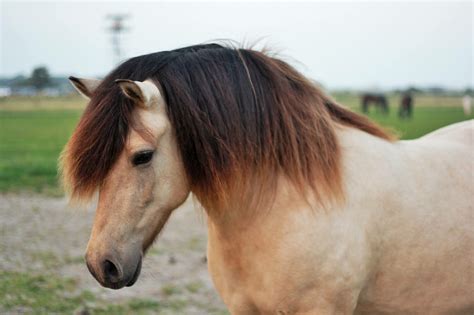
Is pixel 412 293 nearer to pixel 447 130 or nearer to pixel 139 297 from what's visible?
pixel 447 130

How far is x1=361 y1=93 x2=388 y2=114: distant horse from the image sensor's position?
165 ft

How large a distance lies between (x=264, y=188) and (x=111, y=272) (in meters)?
0.78

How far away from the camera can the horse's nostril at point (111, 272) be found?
7.09 ft

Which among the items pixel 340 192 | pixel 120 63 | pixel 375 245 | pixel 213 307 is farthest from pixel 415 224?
pixel 213 307

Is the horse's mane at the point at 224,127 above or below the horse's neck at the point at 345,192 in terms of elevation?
above

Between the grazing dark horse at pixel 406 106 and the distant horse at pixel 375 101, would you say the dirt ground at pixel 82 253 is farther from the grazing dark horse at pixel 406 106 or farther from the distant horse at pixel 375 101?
the distant horse at pixel 375 101

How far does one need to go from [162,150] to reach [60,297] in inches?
118

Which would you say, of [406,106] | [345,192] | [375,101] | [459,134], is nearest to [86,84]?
[345,192]

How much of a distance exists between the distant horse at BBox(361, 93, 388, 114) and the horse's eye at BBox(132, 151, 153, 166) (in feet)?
163

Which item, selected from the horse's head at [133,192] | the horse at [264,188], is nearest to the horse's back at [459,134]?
the horse at [264,188]

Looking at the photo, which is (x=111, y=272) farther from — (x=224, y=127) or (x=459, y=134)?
(x=459, y=134)

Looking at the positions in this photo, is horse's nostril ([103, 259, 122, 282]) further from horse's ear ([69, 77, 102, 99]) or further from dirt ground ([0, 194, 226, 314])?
horse's ear ([69, 77, 102, 99])

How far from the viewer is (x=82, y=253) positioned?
19.8 ft

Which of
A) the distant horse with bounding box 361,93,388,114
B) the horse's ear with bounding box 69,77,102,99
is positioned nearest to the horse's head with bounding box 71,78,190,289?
the horse's ear with bounding box 69,77,102,99
